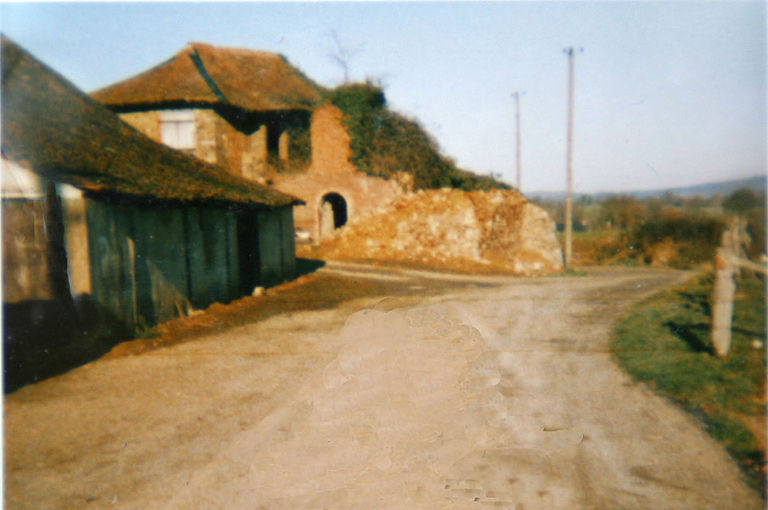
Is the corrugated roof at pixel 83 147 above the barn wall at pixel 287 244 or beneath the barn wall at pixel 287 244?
above

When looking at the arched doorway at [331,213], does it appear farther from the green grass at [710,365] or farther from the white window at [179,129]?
the green grass at [710,365]

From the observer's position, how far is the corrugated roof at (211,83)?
744 inches

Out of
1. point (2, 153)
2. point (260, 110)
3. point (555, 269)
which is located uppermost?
point (260, 110)

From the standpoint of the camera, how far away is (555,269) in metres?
20.8

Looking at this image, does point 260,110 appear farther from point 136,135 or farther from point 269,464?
point 269,464

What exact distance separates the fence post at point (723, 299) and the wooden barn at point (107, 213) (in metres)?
8.99

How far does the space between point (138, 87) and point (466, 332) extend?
18.8 metres

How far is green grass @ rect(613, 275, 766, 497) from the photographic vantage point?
4270 millimetres

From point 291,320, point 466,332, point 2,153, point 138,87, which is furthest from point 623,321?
point 138,87

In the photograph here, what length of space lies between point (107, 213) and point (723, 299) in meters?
9.35

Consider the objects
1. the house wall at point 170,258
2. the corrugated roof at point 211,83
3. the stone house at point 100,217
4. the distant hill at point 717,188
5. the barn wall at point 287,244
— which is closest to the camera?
the distant hill at point 717,188

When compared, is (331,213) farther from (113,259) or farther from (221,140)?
(113,259)

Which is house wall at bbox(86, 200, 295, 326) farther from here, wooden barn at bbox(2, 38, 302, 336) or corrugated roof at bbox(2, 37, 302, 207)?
corrugated roof at bbox(2, 37, 302, 207)

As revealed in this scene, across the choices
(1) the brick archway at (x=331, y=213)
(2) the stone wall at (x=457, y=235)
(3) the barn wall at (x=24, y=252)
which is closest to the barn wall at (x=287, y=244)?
(2) the stone wall at (x=457, y=235)
